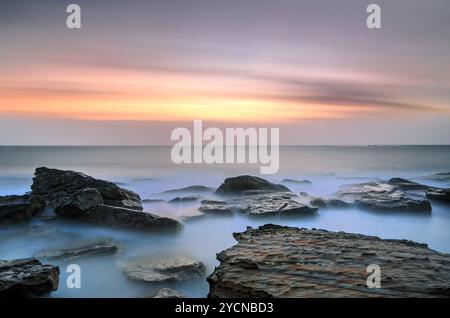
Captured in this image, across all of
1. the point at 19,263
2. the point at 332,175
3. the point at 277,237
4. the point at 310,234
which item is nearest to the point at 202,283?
the point at 277,237

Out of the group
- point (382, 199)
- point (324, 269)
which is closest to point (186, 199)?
point (382, 199)

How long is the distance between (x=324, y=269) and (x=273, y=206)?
2968 millimetres

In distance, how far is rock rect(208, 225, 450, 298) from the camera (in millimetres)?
2752

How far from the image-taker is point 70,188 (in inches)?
257

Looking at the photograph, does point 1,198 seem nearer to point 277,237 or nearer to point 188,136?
point 188,136

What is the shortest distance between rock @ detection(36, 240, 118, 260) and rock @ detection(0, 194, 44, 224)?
135 cm

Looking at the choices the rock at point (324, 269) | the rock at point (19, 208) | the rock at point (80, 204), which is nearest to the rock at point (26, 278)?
the rock at point (324, 269)

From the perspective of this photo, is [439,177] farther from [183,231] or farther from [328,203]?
[183,231]

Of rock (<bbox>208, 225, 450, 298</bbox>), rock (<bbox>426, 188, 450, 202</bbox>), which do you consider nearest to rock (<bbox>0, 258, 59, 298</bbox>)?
rock (<bbox>208, 225, 450, 298</bbox>)

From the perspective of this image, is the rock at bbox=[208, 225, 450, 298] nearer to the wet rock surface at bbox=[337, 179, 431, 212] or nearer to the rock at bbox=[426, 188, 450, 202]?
the wet rock surface at bbox=[337, 179, 431, 212]

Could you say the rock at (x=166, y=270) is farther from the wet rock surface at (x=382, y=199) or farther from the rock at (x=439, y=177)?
the rock at (x=439, y=177)

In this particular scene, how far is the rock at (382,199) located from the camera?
611 centimetres
